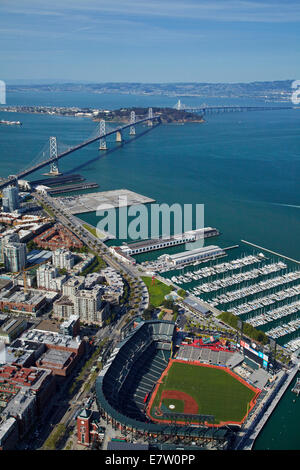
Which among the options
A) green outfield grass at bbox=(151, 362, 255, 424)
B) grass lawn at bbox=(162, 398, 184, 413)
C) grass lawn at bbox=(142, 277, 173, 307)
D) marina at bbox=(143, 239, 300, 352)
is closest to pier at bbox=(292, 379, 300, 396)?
green outfield grass at bbox=(151, 362, 255, 424)

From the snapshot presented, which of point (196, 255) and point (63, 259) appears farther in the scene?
point (196, 255)

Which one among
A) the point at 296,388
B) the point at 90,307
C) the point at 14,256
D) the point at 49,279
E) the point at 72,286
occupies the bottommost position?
the point at 296,388

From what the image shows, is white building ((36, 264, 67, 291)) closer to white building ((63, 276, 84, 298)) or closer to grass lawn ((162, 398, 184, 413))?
white building ((63, 276, 84, 298))

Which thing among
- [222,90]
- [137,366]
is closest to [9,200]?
[137,366]

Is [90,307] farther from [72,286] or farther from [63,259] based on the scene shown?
[63,259]

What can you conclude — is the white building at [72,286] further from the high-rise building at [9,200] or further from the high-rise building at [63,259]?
the high-rise building at [9,200]

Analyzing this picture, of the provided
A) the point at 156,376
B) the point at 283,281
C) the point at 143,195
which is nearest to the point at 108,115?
the point at 143,195

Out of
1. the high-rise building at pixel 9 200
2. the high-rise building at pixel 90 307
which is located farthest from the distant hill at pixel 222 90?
the high-rise building at pixel 90 307
